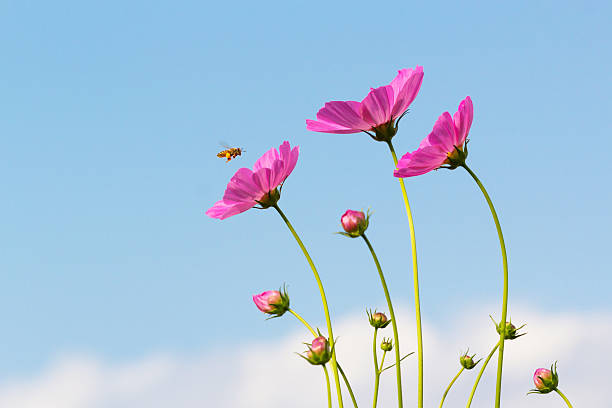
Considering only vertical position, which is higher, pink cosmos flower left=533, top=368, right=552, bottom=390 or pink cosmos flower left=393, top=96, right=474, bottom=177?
pink cosmos flower left=393, top=96, right=474, bottom=177

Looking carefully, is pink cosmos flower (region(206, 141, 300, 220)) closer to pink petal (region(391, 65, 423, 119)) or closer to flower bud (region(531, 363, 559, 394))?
pink petal (region(391, 65, 423, 119))

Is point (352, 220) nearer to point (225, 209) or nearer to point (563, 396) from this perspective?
point (225, 209)

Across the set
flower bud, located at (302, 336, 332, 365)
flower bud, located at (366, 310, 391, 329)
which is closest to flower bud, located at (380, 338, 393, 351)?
flower bud, located at (366, 310, 391, 329)

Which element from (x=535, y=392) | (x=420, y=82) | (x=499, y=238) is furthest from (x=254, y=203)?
(x=535, y=392)

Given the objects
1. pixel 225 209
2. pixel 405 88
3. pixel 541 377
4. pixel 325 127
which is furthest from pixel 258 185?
pixel 541 377

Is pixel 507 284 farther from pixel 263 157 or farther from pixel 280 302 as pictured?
pixel 263 157
